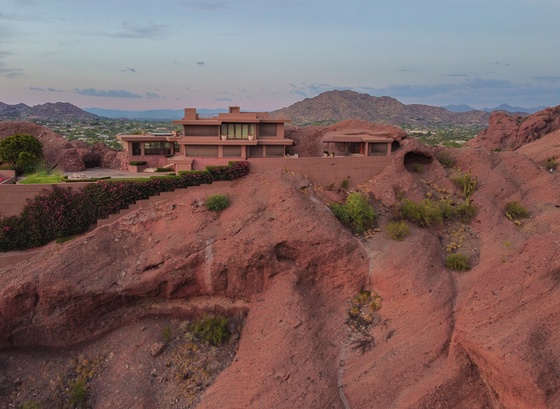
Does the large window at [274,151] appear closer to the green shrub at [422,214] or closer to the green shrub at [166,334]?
the green shrub at [422,214]

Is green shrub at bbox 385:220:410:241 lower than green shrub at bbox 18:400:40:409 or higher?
higher

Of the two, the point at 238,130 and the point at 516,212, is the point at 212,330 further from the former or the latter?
the point at 516,212

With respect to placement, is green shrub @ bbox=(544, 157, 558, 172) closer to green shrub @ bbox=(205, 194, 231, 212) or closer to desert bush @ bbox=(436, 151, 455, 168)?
desert bush @ bbox=(436, 151, 455, 168)

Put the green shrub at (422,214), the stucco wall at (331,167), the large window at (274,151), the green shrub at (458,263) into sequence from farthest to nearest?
the large window at (274,151), the stucco wall at (331,167), the green shrub at (422,214), the green shrub at (458,263)

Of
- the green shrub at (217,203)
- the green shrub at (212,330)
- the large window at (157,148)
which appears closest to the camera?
the green shrub at (212,330)

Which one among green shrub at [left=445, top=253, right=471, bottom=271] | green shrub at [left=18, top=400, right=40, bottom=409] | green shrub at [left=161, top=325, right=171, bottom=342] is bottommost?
green shrub at [left=18, top=400, right=40, bottom=409]

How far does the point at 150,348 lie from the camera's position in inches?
904

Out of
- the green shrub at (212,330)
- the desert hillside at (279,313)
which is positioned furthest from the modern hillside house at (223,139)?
the green shrub at (212,330)

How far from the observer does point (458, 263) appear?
999 inches

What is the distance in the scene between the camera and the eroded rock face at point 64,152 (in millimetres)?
36812

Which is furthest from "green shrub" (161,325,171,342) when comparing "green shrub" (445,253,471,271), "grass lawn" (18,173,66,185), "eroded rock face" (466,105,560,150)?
"eroded rock face" (466,105,560,150)

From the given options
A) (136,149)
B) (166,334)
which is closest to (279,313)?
(166,334)

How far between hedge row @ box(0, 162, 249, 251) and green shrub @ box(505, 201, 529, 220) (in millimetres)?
23449

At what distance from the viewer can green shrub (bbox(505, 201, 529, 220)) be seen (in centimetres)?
3114
